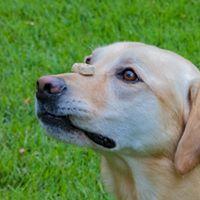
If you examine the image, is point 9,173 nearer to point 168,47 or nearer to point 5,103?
point 5,103

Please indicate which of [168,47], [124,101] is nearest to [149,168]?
[124,101]

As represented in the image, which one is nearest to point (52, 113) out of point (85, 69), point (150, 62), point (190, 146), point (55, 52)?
point (85, 69)

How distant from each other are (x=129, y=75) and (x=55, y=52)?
3.43 meters

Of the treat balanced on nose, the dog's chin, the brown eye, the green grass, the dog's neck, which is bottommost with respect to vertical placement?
the green grass

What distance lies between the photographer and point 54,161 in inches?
246

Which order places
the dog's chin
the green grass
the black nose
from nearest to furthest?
the black nose → the dog's chin → the green grass

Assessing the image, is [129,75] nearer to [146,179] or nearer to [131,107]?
[131,107]

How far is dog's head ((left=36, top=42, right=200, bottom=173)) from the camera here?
452 cm

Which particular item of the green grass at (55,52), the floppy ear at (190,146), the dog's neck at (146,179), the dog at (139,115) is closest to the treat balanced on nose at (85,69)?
the dog at (139,115)

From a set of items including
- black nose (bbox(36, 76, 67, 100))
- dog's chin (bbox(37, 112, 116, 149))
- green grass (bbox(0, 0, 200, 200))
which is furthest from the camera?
green grass (bbox(0, 0, 200, 200))

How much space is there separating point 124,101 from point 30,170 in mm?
Result: 1773

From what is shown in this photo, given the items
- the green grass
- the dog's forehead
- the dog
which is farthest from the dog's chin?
the green grass

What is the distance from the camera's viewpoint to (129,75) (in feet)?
15.4

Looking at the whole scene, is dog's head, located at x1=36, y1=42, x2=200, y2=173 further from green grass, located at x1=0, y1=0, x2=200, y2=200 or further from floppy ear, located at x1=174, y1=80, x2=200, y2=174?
green grass, located at x1=0, y1=0, x2=200, y2=200
